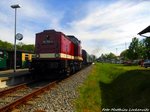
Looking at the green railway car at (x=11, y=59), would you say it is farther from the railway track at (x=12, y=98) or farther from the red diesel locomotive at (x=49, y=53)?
the railway track at (x=12, y=98)

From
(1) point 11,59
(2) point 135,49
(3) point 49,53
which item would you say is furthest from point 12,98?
→ (2) point 135,49

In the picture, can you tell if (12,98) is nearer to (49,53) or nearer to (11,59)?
(49,53)

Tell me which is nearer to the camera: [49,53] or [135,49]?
[49,53]

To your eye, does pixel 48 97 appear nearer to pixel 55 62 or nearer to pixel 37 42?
pixel 55 62

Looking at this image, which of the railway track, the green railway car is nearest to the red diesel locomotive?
the railway track

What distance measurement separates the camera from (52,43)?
20.1 m

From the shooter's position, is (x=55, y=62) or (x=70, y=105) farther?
(x=55, y=62)

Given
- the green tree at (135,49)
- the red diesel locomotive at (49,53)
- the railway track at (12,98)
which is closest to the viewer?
the railway track at (12,98)

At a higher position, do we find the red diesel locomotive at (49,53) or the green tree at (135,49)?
the green tree at (135,49)

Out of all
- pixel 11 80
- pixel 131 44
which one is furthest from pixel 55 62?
pixel 131 44

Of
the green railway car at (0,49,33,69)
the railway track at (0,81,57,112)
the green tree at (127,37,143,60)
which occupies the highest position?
the green tree at (127,37,143,60)

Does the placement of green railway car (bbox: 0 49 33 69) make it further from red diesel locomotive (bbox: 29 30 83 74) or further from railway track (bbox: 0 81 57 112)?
railway track (bbox: 0 81 57 112)

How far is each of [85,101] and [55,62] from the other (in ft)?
29.0

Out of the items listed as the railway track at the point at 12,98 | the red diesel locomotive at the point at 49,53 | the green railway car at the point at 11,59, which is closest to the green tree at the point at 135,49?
the green railway car at the point at 11,59
